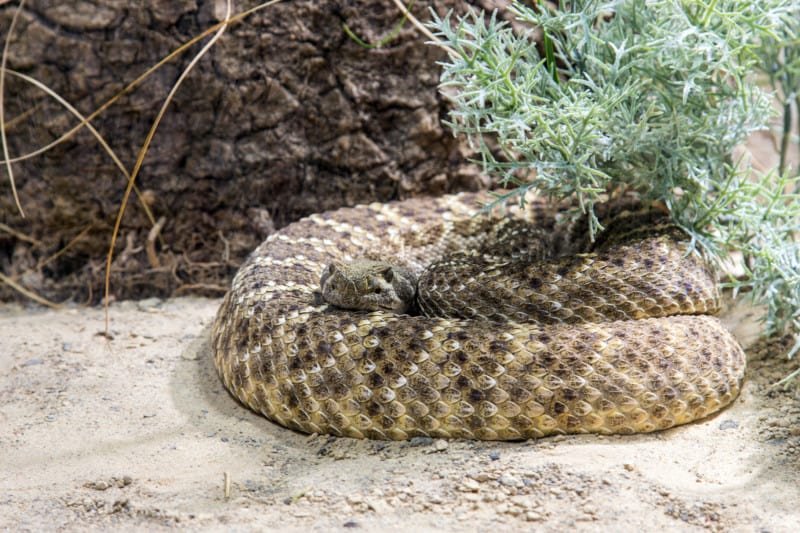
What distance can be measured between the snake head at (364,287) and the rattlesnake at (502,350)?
73 mm

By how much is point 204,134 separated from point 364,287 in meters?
1.87

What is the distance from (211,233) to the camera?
5.59 metres

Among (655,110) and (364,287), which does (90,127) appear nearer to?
(364,287)

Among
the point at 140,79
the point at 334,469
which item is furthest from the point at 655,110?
the point at 140,79

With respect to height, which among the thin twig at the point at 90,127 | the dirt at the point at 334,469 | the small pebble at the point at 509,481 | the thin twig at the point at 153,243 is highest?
the thin twig at the point at 90,127

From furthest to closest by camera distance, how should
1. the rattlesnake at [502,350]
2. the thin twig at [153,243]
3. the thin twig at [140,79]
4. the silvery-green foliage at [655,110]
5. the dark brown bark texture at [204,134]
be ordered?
1. the thin twig at [153,243]
2. the dark brown bark texture at [204,134]
3. the thin twig at [140,79]
4. the silvery-green foliage at [655,110]
5. the rattlesnake at [502,350]

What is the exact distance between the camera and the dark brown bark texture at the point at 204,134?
5.12 meters

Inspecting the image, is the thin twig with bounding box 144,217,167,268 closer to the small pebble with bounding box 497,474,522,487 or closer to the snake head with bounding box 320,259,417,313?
the snake head with bounding box 320,259,417,313

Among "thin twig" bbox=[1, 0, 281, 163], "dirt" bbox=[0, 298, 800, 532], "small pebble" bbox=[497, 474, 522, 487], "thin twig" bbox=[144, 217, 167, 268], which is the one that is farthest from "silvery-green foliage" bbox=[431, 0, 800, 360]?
"thin twig" bbox=[144, 217, 167, 268]

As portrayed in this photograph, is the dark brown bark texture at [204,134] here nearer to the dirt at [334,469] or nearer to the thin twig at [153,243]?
the thin twig at [153,243]

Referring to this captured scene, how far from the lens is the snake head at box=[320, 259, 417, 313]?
417cm

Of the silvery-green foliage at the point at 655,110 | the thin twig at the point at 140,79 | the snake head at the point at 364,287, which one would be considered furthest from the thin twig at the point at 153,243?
the silvery-green foliage at the point at 655,110

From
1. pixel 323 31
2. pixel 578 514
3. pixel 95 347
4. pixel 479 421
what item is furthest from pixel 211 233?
pixel 578 514

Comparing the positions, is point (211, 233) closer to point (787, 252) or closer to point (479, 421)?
point (479, 421)
